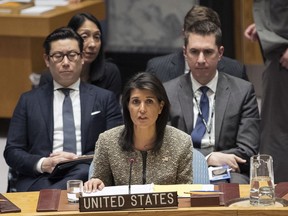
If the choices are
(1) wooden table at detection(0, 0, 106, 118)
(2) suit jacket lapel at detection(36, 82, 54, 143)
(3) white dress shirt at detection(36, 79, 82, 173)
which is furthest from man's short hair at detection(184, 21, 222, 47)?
(1) wooden table at detection(0, 0, 106, 118)

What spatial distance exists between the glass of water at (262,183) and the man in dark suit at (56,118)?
160cm

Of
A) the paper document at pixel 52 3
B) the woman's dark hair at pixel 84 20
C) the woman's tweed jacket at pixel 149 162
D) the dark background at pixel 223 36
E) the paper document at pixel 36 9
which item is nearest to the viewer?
the woman's tweed jacket at pixel 149 162

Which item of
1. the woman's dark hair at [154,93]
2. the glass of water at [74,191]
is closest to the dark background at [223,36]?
the woman's dark hair at [154,93]

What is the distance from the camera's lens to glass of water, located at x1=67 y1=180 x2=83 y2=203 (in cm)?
397

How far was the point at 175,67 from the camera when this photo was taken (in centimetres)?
586

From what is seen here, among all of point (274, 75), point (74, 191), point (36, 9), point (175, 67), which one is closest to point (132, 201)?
point (74, 191)

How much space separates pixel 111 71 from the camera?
241 inches

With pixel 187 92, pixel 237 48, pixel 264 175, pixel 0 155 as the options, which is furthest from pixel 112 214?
pixel 237 48

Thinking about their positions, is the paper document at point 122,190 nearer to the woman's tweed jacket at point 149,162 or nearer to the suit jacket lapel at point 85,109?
the woman's tweed jacket at point 149,162

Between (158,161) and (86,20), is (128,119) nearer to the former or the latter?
(158,161)

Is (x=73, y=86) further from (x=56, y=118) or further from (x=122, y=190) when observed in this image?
(x=122, y=190)

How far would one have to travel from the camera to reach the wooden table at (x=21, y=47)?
743 cm

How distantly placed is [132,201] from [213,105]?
174cm

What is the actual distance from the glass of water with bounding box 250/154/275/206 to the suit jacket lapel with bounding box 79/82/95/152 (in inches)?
66.2
